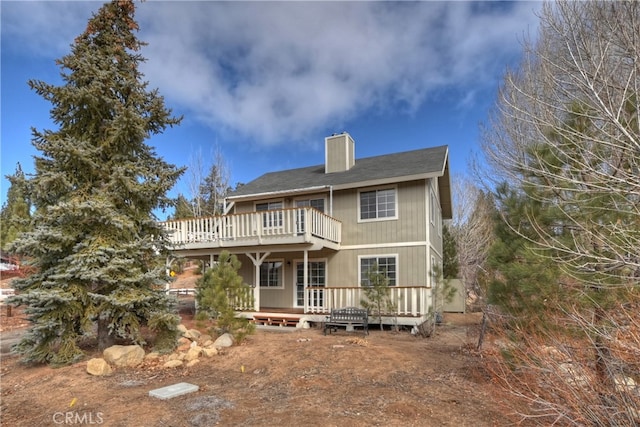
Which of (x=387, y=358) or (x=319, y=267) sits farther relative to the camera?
(x=319, y=267)

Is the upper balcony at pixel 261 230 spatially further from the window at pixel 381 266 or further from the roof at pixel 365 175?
the roof at pixel 365 175

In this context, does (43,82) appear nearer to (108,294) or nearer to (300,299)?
(108,294)

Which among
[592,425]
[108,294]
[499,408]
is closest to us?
[592,425]

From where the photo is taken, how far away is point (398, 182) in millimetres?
12891

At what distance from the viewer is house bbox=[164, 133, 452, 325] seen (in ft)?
39.7

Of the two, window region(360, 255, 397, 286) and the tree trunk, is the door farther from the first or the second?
the tree trunk

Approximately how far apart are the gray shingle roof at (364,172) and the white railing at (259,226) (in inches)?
68.0

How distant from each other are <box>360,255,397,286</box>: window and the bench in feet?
6.56

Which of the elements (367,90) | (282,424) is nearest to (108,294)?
(282,424)

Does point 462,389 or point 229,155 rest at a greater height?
point 229,155

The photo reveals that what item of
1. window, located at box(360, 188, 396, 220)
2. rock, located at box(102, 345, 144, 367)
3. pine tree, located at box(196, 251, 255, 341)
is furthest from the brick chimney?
rock, located at box(102, 345, 144, 367)

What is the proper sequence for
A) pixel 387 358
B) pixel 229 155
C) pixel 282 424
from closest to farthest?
pixel 282 424 < pixel 387 358 < pixel 229 155

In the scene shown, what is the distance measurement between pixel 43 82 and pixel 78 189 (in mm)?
2205

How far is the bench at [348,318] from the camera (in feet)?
34.0
